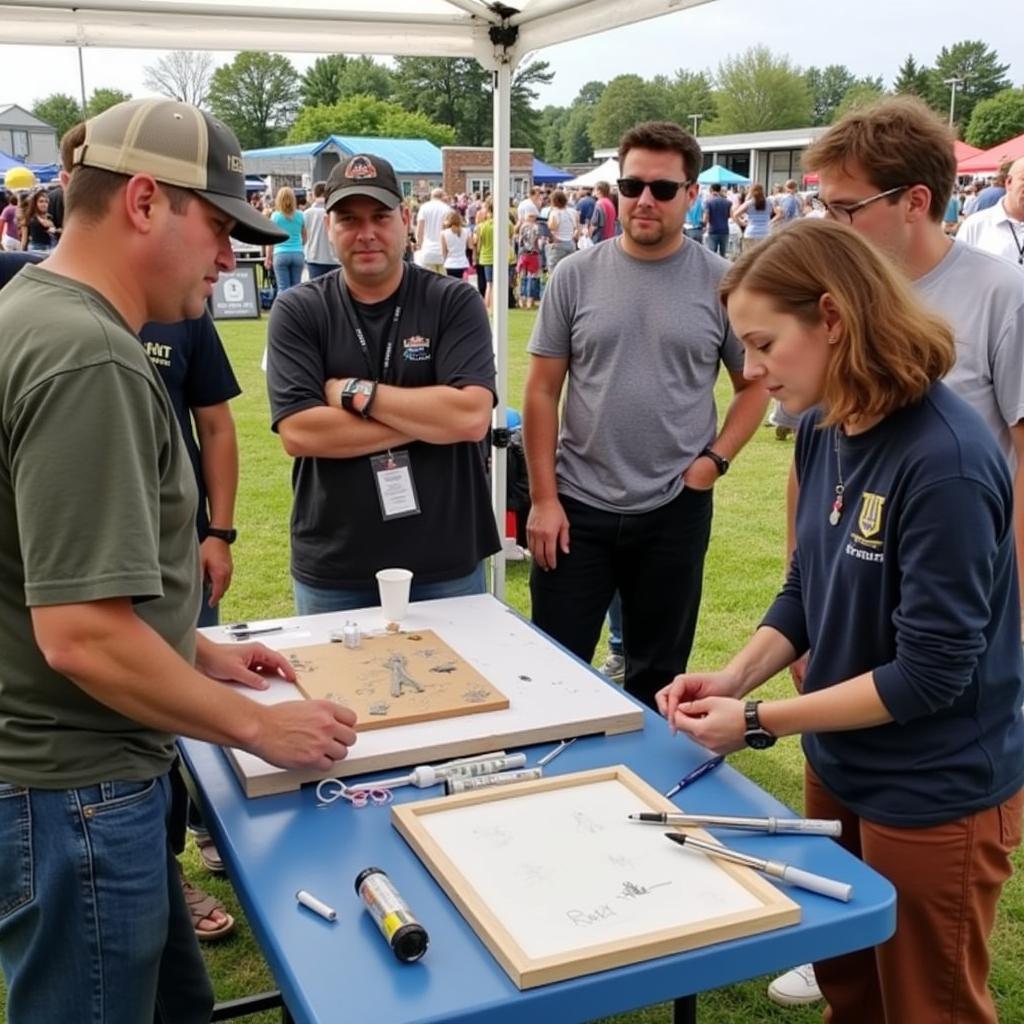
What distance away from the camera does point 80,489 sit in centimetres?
119

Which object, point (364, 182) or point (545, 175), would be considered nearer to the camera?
Answer: point (364, 182)

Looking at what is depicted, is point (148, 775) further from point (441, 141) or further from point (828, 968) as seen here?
point (441, 141)

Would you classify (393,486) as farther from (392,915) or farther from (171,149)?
(392,915)

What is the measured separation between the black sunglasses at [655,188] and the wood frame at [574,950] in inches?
77.3

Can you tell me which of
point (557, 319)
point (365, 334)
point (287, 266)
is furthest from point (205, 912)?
point (287, 266)

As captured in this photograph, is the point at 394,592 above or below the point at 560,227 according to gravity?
below

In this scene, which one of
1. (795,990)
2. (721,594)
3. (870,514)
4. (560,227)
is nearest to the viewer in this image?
(870,514)

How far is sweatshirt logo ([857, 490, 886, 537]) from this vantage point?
155cm

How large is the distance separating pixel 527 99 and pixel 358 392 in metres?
66.4

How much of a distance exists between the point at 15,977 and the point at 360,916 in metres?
0.48

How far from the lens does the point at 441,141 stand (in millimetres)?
53969

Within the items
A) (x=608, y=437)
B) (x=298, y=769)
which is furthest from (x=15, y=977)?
(x=608, y=437)

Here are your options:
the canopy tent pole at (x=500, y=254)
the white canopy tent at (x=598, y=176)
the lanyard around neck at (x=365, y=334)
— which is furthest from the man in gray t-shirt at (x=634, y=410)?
the white canopy tent at (x=598, y=176)

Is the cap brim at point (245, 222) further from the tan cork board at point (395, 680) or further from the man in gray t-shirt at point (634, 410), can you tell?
the man in gray t-shirt at point (634, 410)
